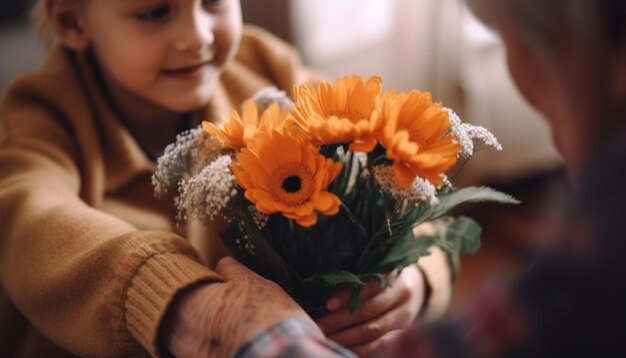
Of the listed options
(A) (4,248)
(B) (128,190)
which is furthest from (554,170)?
(A) (4,248)

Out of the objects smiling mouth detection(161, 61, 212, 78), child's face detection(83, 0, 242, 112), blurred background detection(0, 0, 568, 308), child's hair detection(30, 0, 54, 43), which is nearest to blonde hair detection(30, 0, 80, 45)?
child's hair detection(30, 0, 54, 43)

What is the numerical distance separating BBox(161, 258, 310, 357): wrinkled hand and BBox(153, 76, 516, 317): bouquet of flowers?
0.18 feet

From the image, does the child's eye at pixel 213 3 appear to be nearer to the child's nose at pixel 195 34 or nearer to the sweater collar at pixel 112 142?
the child's nose at pixel 195 34

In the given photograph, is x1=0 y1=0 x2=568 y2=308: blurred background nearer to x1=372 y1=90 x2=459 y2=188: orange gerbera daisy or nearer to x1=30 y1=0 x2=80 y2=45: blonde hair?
x1=30 y1=0 x2=80 y2=45: blonde hair

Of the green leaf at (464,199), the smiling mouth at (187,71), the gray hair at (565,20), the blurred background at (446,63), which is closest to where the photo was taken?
the gray hair at (565,20)

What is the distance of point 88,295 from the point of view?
800 millimetres

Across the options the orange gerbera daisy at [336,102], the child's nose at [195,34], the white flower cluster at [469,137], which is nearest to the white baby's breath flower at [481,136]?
the white flower cluster at [469,137]

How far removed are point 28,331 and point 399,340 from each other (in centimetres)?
64

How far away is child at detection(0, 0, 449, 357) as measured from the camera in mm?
740

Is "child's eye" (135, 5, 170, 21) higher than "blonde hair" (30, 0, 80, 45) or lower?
higher

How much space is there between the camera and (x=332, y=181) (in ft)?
2.52

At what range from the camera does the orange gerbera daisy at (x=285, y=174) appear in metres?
0.67

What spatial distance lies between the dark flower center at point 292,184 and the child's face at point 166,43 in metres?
0.37

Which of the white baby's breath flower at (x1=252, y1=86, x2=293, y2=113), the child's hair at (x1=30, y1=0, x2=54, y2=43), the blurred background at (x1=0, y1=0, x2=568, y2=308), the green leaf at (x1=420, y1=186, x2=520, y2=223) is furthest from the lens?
the blurred background at (x1=0, y1=0, x2=568, y2=308)
